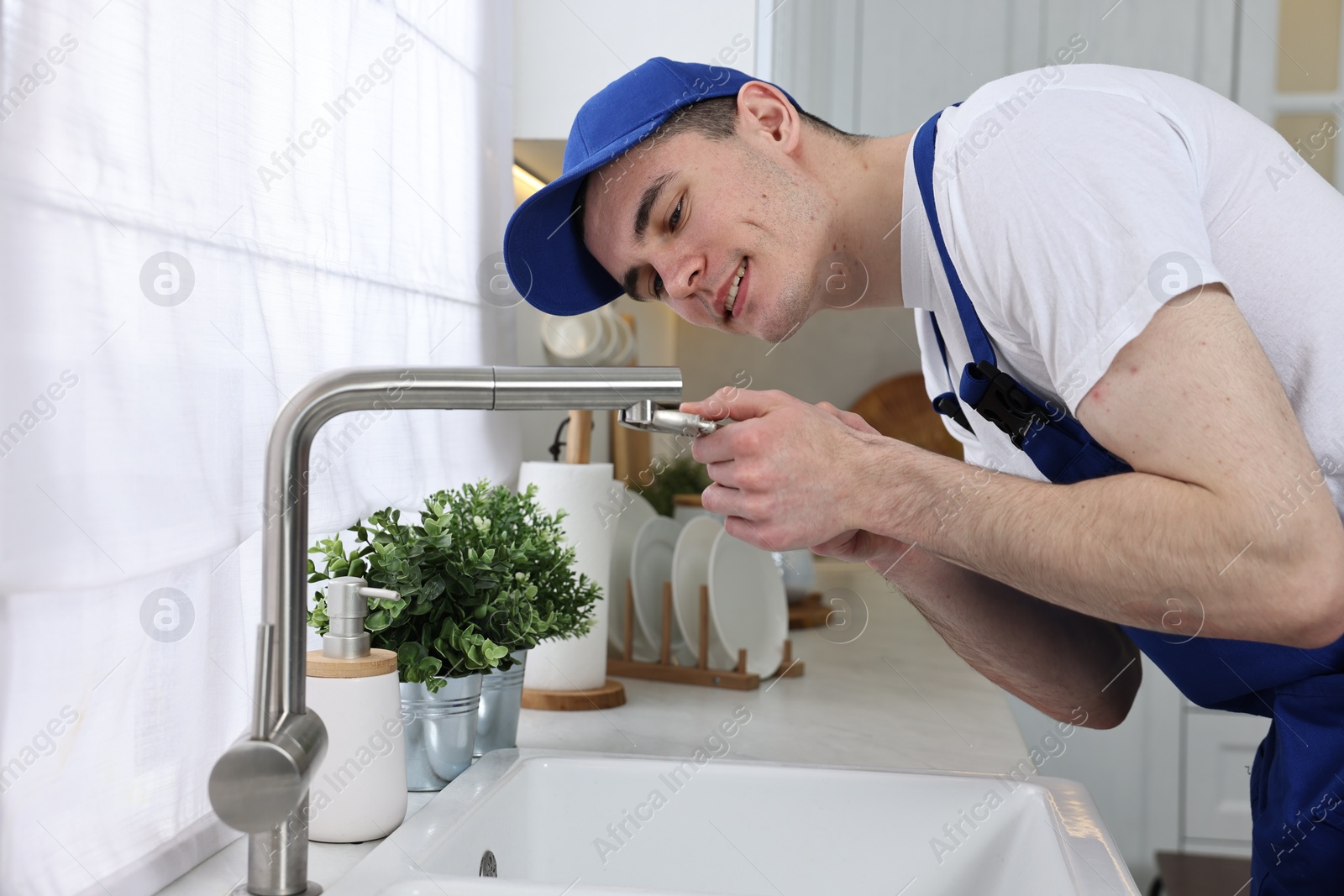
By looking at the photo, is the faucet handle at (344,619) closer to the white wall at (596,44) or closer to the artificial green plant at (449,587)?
the artificial green plant at (449,587)

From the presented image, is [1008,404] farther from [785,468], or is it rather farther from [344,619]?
[344,619]

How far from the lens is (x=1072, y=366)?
634 millimetres

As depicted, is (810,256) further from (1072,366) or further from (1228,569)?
(1228,569)

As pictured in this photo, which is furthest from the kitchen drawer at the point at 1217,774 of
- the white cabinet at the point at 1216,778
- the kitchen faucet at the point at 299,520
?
the kitchen faucet at the point at 299,520

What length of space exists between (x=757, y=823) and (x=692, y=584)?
0.59m

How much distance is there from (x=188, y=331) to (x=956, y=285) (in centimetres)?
55

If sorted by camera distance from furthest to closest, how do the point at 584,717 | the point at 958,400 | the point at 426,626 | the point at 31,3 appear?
the point at 584,717
the point at 958,400
the point at 426,626
the point at 31,3

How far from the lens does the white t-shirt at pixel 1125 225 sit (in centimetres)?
61

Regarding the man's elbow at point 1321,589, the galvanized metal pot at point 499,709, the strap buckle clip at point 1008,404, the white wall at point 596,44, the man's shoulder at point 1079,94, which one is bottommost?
the galvanized metal pot at point 499,709

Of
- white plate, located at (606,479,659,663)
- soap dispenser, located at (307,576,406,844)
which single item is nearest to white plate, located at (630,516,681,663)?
white plate, located at (606,479,659,663)

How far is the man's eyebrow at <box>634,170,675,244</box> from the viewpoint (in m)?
0.93

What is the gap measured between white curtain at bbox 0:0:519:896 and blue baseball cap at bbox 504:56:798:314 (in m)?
0.17

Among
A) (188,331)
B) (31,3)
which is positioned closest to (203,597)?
(188,331)

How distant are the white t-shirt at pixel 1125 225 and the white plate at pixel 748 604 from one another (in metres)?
0.73
